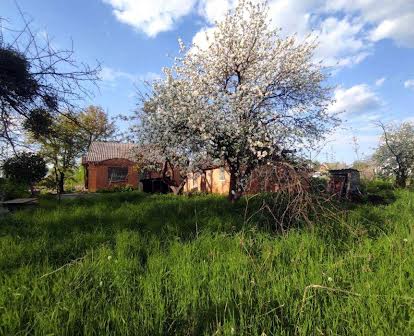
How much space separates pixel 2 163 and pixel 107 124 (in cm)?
4418

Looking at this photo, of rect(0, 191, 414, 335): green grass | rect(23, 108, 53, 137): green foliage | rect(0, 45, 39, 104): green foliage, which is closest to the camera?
rect(0, 191, 414, 335): green grass

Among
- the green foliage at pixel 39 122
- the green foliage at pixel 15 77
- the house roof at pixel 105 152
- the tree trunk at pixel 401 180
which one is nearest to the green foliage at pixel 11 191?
the green foliage at pixel 39 122

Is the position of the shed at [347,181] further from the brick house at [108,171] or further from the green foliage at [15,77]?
the brick house at [108,171]

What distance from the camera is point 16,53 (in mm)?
5262

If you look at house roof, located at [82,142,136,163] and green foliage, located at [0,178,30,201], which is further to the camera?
house roof, located at [82,142,136,163]

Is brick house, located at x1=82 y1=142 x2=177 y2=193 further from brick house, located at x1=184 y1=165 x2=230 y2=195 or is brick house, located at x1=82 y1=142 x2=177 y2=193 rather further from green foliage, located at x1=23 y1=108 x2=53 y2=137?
green foliage, located at x1=23 y1=108 x2=53 y2=137

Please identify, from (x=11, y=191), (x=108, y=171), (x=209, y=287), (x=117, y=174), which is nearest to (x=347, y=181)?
(x=209, y=287)

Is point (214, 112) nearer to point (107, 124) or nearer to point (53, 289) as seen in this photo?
point (53, 289)

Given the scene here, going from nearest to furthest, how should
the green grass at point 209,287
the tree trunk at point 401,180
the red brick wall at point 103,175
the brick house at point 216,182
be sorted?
1. the green grass at point 209,287
2. the tree trunk at point 401,180
3. the brick house at point 216,182
4. the red brick wall at point 103,175

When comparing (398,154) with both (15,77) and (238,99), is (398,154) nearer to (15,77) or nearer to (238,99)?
(238,99)

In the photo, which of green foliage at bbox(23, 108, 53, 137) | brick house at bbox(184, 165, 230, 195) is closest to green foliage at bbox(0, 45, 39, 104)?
green foliage at bbox(23, 108, 53, 137)

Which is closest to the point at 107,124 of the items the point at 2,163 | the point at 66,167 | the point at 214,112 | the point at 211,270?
the point at 66,167

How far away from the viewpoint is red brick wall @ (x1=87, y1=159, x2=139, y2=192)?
36.9 metres

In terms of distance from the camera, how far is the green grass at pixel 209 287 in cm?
285
